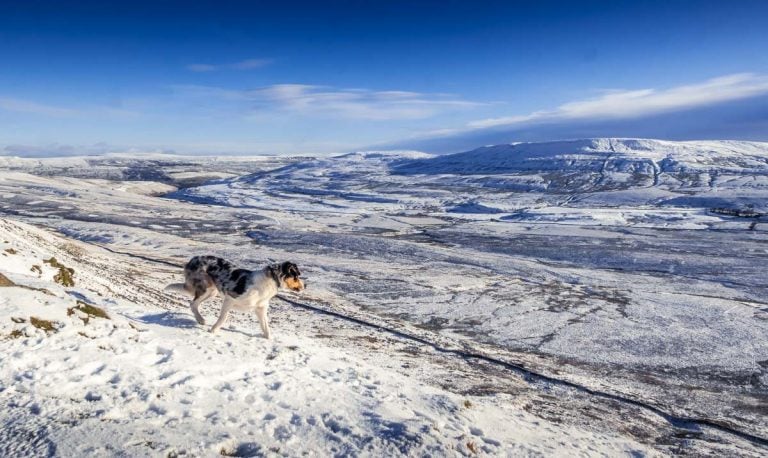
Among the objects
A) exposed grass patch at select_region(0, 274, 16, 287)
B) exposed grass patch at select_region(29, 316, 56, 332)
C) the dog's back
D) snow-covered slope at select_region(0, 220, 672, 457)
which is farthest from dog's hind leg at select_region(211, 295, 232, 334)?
exposed grass patch at select_region(0, 274, 16, 287)

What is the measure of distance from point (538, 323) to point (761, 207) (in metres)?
73.8

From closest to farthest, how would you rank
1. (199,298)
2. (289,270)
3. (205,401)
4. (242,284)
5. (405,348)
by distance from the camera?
(205,401) → (289,270) → (242,284) → (199,298) → (405,348)

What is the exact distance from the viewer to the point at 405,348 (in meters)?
16.2

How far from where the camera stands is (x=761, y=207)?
257 ft

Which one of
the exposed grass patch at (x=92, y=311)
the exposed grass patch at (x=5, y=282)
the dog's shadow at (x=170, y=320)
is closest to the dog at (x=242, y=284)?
the dog's shadow at (x=170, y=320)

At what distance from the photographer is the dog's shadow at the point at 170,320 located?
11077mm

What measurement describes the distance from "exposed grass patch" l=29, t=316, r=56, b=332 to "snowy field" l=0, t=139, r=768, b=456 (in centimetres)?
6

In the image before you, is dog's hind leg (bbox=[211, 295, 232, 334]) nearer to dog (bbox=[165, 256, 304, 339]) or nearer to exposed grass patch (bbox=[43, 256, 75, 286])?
dog (bbox=[165, 256, 304, 339])

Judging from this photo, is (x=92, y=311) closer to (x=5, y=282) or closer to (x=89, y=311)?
(x=89, y=311)

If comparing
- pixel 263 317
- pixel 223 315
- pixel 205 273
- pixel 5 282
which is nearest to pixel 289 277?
pixel 263 317

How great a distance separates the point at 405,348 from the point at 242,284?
6.87m

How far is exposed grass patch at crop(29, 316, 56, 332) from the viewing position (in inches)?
343

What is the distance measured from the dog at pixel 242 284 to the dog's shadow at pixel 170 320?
0.27 metres

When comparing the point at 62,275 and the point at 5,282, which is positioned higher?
the point at 5,282
